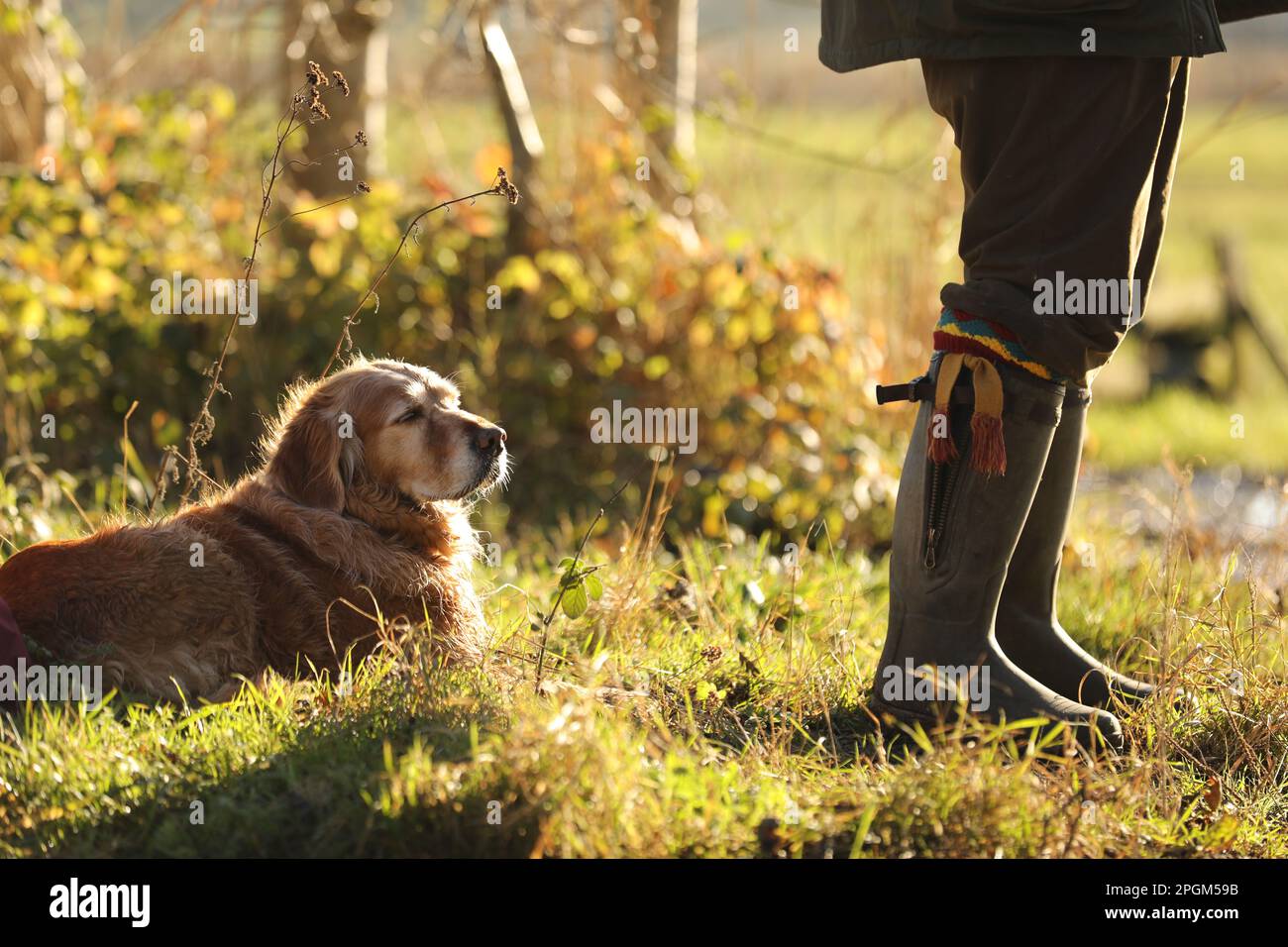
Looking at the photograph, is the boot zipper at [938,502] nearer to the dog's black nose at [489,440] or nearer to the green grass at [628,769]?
the green grass at [628,769]

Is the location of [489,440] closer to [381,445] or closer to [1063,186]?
[381,445]

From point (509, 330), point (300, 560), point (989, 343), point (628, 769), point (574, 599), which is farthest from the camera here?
point (509, 330)

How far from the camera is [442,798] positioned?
2.37 meters

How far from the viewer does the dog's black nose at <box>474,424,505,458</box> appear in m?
3.46

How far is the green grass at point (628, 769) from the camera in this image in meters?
2.38

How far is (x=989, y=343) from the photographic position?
2.95m

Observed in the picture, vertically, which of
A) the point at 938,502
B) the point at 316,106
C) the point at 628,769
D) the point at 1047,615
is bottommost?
the point at 628,769

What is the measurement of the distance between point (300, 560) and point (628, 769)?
118 cm

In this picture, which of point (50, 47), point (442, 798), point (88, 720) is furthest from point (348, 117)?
point (442, 798)

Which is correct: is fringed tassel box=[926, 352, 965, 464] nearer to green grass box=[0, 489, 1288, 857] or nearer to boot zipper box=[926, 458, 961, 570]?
boot zipper box=[926, 458, 961, 570]

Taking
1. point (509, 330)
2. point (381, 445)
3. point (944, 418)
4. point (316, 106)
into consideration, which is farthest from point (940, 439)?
point (509, 330)

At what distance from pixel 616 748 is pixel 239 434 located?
3659mm

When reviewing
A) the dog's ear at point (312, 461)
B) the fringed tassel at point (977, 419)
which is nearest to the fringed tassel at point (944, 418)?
the fringed tassel at point (977, 419)
